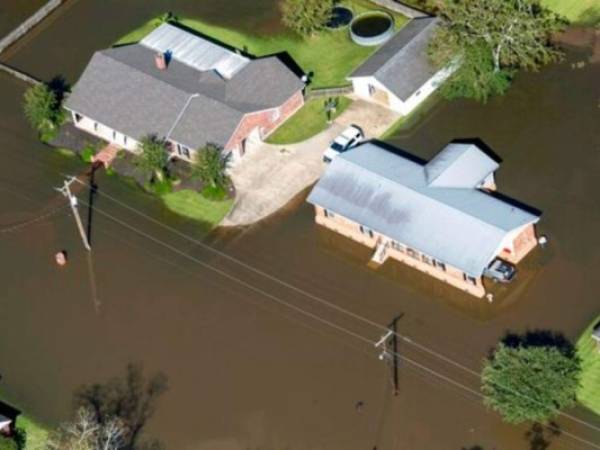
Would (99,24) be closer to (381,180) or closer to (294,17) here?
(294,17)

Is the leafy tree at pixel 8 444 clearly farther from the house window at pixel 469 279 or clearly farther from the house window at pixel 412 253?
the house window at pixel 469 279

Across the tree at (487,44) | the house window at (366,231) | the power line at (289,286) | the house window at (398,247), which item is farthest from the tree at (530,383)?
the tree at (487,44)

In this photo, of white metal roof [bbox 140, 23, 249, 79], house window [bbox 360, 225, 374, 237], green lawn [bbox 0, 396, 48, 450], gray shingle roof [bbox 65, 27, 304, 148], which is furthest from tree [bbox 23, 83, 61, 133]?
house window [bbox 360, 225, 374, 237]

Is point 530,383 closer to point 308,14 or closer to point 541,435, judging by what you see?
point 541,435

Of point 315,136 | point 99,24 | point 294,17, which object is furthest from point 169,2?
point 315,136

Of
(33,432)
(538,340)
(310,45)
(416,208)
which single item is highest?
(310,45)

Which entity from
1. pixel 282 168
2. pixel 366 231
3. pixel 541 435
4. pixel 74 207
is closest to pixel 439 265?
pixel 366 231

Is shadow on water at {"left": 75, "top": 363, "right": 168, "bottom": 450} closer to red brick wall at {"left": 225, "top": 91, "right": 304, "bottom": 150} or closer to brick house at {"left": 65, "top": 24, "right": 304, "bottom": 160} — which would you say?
brick house at {"left": 65, "top": 24, "right": 304, "bottom": 160}
